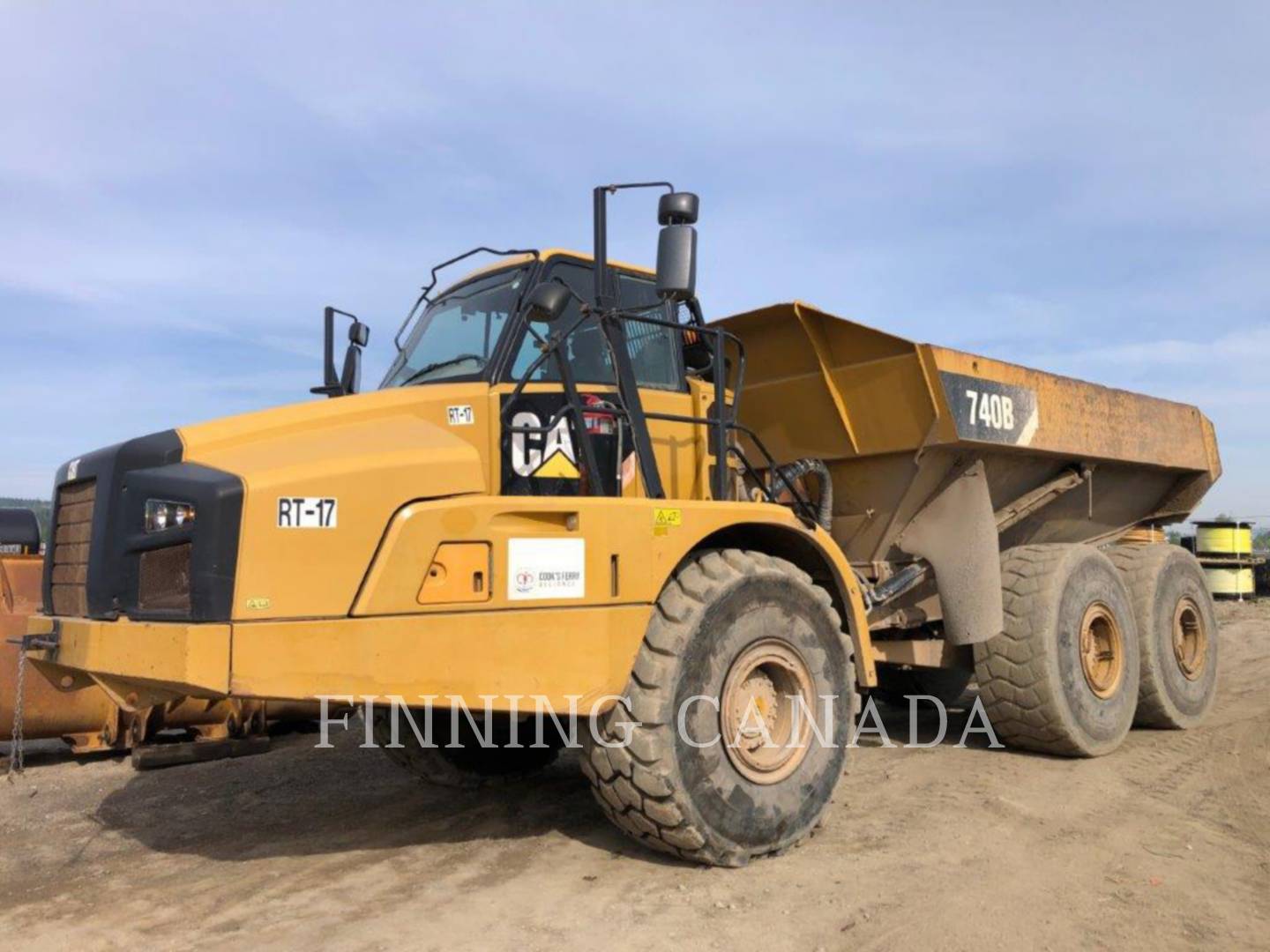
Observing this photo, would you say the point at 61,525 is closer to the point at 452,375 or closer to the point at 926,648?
the point at 452,375

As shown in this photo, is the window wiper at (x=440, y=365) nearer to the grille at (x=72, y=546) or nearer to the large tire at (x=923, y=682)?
the grille at (x=72, y=546)

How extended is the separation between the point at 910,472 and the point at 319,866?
381 centimetres

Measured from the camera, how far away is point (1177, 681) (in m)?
7.61

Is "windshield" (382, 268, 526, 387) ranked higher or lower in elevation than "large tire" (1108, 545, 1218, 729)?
higher

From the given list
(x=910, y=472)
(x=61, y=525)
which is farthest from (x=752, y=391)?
(x=61, y=525)

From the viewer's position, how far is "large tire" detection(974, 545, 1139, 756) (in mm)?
6320

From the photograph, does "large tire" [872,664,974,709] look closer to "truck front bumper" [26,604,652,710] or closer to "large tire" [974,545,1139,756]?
"large tire" [974,545,1139,756]

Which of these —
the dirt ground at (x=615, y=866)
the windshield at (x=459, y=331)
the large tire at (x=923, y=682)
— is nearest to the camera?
the dirt ground at (x=615, y=866)

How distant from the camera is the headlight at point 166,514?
11.5 feet

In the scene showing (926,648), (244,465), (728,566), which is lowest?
(926,648)

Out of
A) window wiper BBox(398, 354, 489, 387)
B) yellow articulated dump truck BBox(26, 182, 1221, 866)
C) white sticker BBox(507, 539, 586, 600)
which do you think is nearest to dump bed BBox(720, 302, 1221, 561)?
yellow articulated dump truck BBox(26, 182, 1221, 866)
